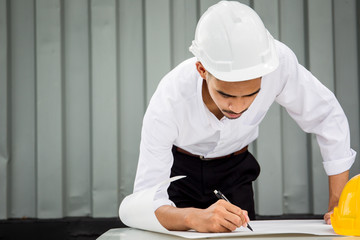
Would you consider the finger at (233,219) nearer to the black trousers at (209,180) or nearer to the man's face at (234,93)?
the man's face at (234,93)

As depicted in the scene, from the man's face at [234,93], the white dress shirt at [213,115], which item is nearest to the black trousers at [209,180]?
the white dress shirt at [213,115]

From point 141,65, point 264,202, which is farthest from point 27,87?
point 264,202

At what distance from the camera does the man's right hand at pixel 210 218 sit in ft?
4.58

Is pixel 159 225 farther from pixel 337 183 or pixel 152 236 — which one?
pixel 337 183

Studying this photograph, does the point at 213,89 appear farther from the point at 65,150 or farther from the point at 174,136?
the point at 65,150

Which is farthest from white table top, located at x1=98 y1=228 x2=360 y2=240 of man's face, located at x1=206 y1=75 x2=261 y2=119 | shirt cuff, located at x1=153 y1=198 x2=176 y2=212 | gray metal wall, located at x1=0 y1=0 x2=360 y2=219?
gray metal wall, located at x1=0 y1=0 x2=360 y2=219

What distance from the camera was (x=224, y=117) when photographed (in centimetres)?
178

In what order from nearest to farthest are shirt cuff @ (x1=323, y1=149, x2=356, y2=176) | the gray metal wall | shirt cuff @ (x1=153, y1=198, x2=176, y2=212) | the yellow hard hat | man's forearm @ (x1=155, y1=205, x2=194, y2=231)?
the yellow hard hat, man's forearm @ (x1=155, y1=205, x2=194, y2=231), shirt cuff @ (x1=153, y1=198, x2=176, y2=212), shirt cuff @ (x1=323, y1=149, x2=356, y2=176), the gray metal wall

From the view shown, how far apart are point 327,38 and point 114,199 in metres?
1.80

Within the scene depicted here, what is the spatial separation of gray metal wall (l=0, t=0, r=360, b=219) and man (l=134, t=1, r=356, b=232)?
122 centimetres

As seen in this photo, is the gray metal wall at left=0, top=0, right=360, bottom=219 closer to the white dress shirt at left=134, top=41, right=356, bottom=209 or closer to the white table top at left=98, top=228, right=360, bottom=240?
the white dress shirt at left=134, top=41, right=356, bottom=209

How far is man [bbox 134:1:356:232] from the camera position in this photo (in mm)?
1415

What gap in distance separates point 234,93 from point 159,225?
0.44 m

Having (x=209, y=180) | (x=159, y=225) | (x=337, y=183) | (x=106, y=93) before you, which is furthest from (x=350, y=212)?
(x=106, y=93)
